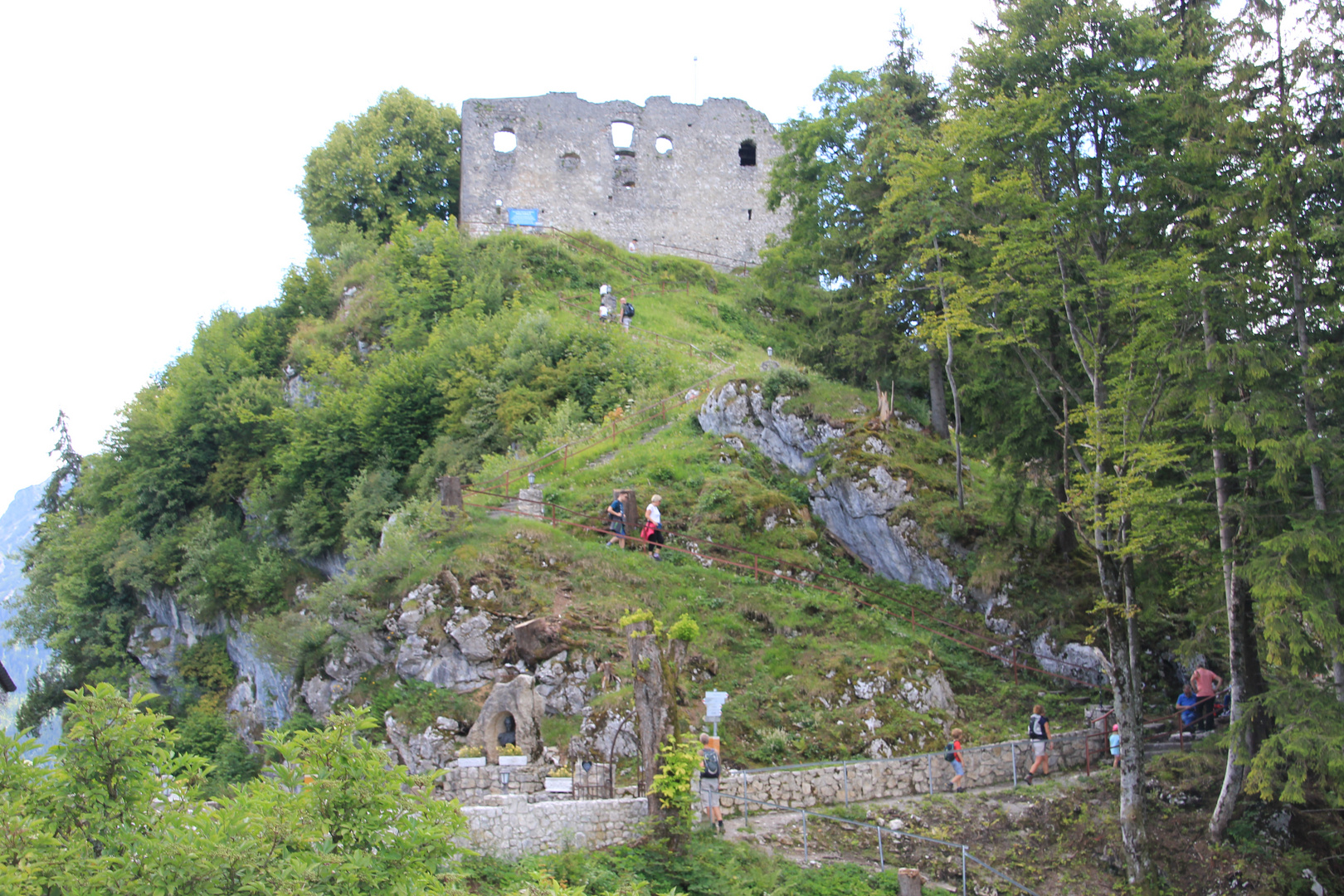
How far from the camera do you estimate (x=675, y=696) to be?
43.9 ft

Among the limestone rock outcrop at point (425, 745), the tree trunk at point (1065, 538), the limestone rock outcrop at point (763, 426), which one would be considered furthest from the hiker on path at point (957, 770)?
the limestone rock outcrop at point (763, 426)

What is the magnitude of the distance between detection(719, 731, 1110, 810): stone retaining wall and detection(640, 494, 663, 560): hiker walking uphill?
6.15m

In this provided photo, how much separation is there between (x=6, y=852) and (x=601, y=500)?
1513 centimetres

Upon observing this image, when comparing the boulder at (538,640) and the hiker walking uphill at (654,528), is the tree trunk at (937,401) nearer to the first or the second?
the hiker walking uphill at (654,528)

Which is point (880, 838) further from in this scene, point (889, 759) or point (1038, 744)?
point (1038, 744)

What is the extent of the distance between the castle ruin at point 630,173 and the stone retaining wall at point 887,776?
32533 millimetres

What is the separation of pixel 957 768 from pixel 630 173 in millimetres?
35389

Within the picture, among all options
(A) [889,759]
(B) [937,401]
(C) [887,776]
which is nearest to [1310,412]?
(A) [889,759]

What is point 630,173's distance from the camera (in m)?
45.4

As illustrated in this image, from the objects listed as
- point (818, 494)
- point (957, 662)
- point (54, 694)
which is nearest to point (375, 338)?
point (54, 694)

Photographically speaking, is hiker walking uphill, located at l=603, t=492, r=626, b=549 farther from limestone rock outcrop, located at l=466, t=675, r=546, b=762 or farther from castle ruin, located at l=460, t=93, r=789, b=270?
castle ruin, located at l=460, t=93, r=789, b=270

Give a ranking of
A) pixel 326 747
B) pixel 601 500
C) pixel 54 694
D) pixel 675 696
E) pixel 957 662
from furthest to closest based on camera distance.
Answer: pixel 54 694, pixel 601 500, pixel 957 662, pixel 675 696, pixel 326 747

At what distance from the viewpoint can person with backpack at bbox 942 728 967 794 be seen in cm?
1470

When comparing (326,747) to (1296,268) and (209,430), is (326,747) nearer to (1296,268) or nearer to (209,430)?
(1296,268)
